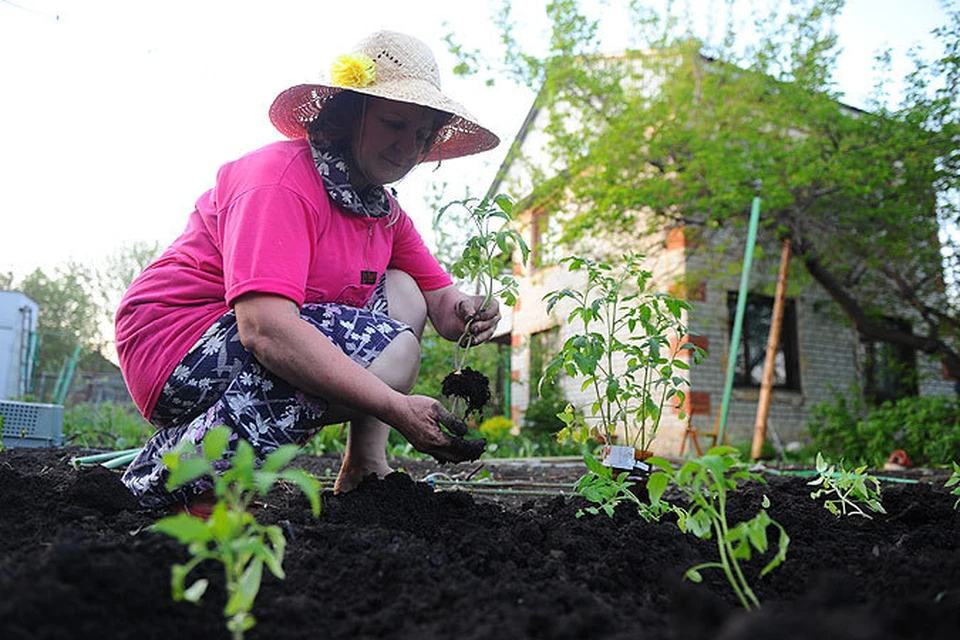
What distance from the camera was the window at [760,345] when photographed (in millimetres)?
10180

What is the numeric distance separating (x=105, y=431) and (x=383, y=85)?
191 inches

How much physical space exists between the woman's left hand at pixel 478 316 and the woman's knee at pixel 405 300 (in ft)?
0.51

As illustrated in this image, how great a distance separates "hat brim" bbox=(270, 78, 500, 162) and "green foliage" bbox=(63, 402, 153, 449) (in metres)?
3.29

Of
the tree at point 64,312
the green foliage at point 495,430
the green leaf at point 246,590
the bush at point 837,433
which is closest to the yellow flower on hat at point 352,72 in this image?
the green leaf at point 246,590

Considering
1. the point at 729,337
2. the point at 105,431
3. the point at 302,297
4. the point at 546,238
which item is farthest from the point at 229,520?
the point at 729,337

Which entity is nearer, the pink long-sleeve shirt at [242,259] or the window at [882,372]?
the pink long-sleeve shirt at [242,259]

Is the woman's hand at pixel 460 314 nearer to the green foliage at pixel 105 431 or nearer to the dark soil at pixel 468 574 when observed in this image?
the dark soil at pixel 468 574

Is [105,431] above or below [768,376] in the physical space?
below

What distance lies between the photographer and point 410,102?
190 cm

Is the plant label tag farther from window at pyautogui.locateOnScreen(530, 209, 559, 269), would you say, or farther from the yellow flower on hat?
window at pyautogui.locateOnScreen(530, 209, 559, 269)

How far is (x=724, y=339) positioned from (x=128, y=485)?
9.05 meters

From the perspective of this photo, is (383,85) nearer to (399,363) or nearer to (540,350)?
(399,363)

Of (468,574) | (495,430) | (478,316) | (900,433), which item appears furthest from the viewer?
(495,430)

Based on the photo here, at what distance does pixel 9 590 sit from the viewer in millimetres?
878
